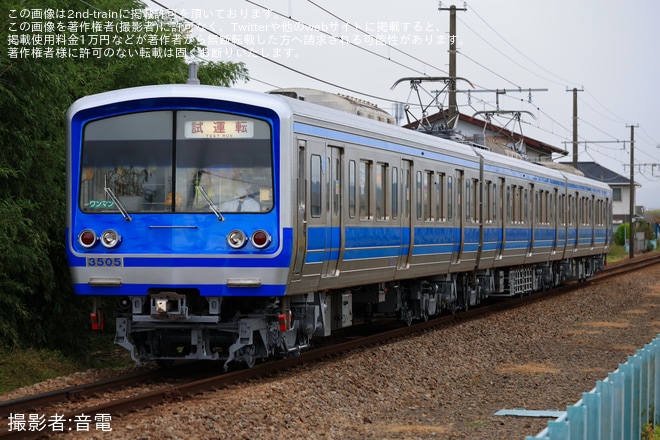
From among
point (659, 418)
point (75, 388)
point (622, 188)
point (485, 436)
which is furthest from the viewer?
point (622, 188)

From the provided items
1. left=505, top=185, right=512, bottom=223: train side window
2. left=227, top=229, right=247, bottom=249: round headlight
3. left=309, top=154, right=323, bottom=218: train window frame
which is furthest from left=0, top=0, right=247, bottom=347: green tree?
left=505, top=185, right=512, bottom=223: train side window

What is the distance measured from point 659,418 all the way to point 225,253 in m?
4.38

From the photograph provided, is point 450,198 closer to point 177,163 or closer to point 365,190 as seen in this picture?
point 365,190

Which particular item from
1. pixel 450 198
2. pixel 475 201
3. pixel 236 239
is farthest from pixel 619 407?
pixel 475 201

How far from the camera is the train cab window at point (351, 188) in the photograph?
12.9m

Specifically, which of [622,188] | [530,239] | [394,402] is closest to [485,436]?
[394,402]

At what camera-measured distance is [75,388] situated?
32.2 ft

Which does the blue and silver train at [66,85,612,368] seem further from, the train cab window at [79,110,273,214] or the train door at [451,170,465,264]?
the train door at [451,170,465,264]

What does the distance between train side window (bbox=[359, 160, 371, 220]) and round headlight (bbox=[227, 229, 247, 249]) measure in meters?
2.93

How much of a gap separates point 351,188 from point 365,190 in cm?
53

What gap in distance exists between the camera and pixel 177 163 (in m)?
10.9

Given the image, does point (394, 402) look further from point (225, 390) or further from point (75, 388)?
point (75, 388)

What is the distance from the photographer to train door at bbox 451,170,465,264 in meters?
17.9

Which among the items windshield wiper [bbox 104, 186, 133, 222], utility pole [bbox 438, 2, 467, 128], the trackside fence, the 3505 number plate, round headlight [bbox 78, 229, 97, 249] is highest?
utility pole [bbox 438, 2, 467, 128]
